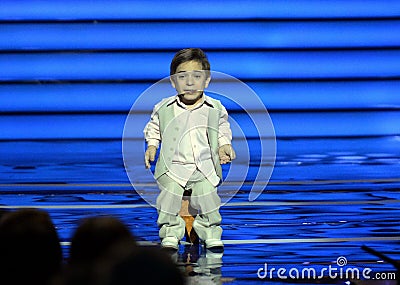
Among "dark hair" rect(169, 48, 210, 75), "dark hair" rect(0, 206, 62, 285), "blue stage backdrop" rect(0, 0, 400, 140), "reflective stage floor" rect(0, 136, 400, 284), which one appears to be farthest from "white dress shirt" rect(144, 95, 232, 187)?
"blue stage backdrop" rect(0, 0, 400, 140)

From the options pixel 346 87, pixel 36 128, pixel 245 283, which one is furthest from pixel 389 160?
pixel 245 283

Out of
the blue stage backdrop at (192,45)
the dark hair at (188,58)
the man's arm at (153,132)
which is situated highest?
the blue stage backdrop at (192,45)

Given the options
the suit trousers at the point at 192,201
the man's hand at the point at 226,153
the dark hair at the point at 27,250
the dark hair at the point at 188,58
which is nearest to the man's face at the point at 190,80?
the dark hair at the point at 188,58

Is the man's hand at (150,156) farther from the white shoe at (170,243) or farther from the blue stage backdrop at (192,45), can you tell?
the blue stage backdrop at (192,45)

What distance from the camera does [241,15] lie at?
9.67 meters

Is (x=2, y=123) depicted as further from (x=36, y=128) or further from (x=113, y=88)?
(x=113, y=88)

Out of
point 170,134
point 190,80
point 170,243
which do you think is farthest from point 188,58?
point 170,243

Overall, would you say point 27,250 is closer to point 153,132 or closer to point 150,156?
point 150,156

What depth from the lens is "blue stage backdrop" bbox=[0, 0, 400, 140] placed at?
31.5 ft

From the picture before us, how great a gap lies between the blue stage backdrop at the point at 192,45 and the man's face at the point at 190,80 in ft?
14.0

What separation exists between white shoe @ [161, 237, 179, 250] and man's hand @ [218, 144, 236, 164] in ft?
1.57

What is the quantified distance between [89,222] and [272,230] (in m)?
3.44

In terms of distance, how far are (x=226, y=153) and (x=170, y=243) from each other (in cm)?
55

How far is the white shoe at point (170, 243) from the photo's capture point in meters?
5.07
